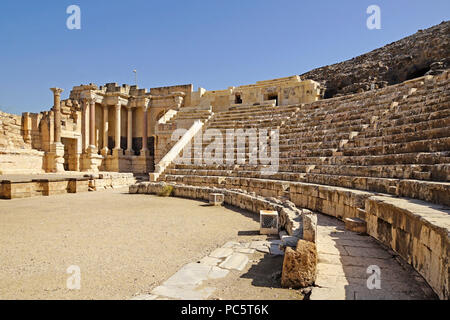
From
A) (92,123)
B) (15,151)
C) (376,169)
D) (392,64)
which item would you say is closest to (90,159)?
(92,123)

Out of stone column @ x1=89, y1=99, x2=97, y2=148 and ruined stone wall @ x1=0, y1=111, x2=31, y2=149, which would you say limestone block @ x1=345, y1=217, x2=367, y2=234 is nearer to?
ruined stone wall @ x1=0, y1=111, x2=31, y2=149

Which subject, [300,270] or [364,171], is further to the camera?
[364,171]

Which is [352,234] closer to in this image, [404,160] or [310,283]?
[310,283]

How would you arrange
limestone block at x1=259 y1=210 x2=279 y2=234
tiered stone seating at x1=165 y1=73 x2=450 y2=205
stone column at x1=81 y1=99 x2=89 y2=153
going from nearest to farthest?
limestone block at x1=259 y1=210 x2=279 y2=234 → tiered stone seating at x1=165 y1=73 x2=450 y2=205 → stone column at x1=81 y1=99 x2=89 y2=153

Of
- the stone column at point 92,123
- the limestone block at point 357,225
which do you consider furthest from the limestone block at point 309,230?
the stone column at point 92,123

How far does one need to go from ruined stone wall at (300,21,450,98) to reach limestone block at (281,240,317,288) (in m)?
17.9

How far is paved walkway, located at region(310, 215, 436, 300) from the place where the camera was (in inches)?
94.5

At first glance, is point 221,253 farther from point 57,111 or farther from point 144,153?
point 57,111

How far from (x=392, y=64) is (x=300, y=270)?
80.8ft

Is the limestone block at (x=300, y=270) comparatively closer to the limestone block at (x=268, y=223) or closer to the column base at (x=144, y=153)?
the limestone block at (x=268, y=223)

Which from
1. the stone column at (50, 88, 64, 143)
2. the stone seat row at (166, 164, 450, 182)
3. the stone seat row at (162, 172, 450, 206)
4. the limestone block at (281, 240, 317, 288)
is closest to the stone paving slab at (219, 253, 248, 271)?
the limestone block at (281, 240, 317, 288)

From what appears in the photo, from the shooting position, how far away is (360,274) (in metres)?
2.83

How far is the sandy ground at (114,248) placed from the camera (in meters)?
2.75
